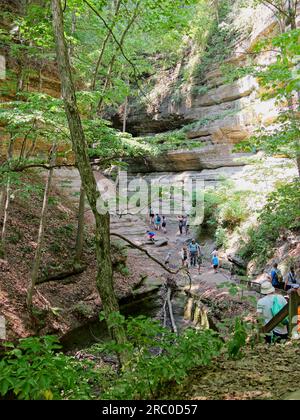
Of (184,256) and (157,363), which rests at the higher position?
(157,363)

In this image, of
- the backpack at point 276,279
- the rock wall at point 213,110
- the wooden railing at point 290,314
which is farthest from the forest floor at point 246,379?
the rock wall at point 213,110

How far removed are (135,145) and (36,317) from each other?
5.66 m

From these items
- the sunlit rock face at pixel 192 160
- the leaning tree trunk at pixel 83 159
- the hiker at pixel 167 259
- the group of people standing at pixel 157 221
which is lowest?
the hiker at pixel 167 259

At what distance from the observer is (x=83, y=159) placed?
5.00 meters

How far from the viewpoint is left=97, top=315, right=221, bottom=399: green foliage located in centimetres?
329

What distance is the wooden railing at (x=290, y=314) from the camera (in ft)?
→ 14.1

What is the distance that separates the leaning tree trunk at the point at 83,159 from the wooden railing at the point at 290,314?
235 cm

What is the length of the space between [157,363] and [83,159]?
123 inches

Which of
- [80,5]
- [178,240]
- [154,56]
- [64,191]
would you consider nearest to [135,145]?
[80,5]

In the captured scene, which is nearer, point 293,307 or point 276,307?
point 293,307

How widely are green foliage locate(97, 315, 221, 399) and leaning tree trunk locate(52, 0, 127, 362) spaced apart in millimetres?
967

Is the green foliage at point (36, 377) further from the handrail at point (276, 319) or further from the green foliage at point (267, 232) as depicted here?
the green foliage at point (267, 232)

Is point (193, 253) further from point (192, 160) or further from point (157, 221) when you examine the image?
point (192, 160)

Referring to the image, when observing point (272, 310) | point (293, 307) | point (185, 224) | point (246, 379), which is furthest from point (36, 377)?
point (185, 224)
